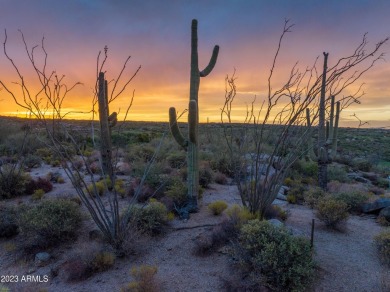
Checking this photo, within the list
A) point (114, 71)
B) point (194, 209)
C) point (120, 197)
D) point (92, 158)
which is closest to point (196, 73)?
point (114, 71)

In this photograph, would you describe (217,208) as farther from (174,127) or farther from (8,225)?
(8,225)

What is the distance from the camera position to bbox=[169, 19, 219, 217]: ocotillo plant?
27.1ft

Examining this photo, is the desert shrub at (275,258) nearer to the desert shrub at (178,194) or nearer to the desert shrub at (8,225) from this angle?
the desert shrub at (178,194)

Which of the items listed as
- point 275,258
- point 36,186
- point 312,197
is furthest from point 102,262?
point 312,197

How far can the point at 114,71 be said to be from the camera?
6.53 meters

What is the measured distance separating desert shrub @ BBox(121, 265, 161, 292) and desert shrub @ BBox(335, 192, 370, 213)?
21.7ft

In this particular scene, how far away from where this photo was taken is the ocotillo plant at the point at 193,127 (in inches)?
325

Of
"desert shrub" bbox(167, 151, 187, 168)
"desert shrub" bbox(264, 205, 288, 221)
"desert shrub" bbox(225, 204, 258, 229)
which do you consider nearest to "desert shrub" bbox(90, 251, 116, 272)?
"desert shrub" bbox(225, 204, 258, 229)

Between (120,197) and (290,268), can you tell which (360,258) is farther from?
(120,197)

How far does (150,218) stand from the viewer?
7496 mm

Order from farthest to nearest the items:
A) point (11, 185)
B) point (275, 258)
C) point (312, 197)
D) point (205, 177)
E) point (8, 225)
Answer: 1. point (205, 177)
2. point (11, 185)
3. point (312, 197)
4. point (8, 225)
5. point (275, 258)

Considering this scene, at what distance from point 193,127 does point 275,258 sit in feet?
13.5

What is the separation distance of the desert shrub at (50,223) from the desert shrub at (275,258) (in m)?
3.99

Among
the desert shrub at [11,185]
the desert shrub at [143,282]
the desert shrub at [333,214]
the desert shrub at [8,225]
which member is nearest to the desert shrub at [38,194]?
the desert shrub at [11,185]
